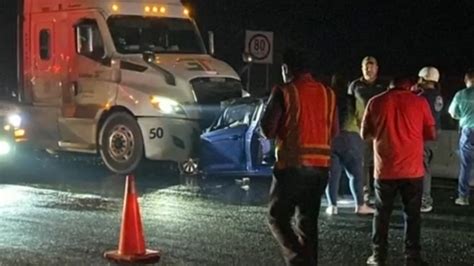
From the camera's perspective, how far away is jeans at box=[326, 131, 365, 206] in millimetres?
11141

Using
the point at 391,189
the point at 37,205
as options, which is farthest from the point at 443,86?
A: the point at 391,189

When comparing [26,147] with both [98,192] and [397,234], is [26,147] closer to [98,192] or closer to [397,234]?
[98,192]

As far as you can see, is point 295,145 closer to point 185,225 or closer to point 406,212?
point 406,212

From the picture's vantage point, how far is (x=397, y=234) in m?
10.4

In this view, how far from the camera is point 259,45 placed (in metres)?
19.2

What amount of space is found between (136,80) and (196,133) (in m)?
1.29

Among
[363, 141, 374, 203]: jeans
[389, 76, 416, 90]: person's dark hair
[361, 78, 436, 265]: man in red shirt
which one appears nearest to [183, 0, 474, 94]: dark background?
[363, 141, 374, 203]: jeans

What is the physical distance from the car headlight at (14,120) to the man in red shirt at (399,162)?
8.61m

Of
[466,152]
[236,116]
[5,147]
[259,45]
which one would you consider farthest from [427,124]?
[259,45]

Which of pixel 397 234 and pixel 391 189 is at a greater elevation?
pixel 391 189

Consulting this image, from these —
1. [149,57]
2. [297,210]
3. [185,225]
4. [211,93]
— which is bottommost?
[185,225]

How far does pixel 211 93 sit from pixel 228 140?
5.71 feet

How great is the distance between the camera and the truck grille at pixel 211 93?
15.5 meters

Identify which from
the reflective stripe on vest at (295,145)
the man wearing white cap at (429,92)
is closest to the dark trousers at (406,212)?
the reflective stripe on vest at (295,145)
